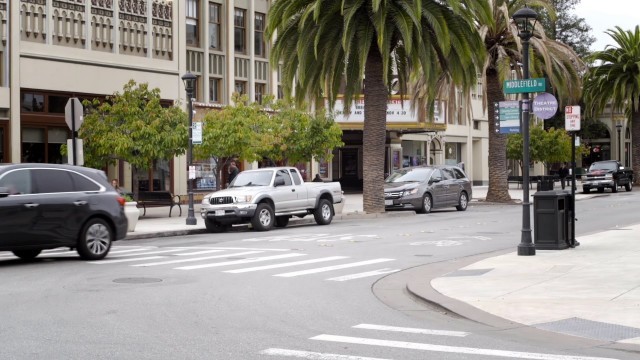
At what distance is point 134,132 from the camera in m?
29.1

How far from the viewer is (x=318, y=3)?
28.2 metres

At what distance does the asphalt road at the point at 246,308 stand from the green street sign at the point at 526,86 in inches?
139

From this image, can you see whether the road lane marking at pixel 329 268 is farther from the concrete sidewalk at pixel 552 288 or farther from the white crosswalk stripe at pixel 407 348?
the white crosswalk stripe at pixel 407 348

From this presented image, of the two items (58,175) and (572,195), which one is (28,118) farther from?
(572,195)

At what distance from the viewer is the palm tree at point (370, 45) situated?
2862cm

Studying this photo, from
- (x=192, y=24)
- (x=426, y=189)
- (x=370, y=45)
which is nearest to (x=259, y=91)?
(x=192, y=24)

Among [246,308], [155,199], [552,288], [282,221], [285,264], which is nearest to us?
[246,308]

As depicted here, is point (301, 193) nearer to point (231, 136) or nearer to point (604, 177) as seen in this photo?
point (231, 136)

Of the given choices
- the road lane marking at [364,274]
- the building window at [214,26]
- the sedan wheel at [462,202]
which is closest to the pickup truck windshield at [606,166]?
the sedan wheel at [462,202]

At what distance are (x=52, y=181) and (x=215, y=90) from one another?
85.8ft

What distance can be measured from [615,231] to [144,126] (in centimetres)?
1539

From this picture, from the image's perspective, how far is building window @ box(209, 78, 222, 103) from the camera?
135 feet

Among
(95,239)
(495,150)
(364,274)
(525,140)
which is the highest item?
(495,150)

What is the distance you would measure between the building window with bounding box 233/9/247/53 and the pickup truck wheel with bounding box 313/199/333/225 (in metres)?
16.8
